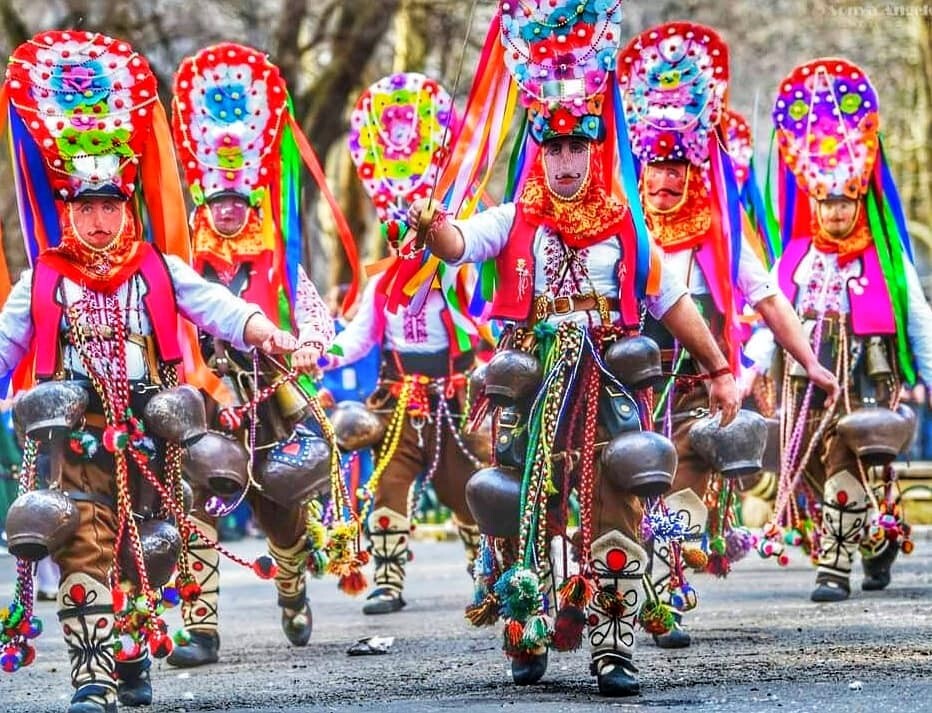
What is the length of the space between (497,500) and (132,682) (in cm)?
145

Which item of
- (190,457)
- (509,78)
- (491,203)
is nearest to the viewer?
(509,78)

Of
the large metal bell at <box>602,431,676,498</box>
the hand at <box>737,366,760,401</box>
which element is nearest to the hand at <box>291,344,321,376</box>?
the large metal bell at <box>602,431,676,498</box>

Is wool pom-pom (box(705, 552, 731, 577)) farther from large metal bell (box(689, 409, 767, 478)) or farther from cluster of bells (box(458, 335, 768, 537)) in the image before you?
cluster of bells (box(458, 335, 768, 537))

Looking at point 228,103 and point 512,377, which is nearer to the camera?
point 512,377

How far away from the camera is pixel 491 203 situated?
39.4 feet

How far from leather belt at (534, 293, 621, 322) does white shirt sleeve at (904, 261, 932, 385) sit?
11.5ft

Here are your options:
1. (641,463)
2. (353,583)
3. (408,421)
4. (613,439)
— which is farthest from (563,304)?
(408,421)

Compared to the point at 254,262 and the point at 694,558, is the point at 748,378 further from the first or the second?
the point at 254,262

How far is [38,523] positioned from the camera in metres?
7.34

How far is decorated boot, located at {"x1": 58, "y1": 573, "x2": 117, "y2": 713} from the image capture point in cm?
746

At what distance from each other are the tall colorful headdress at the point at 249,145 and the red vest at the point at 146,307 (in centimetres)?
224

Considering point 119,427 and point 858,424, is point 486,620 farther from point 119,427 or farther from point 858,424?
point 858,424

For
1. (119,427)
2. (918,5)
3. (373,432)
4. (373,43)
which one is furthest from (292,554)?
(918,5)

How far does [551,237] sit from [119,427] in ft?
5.30
